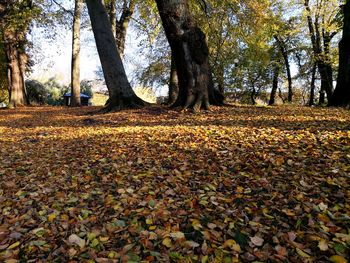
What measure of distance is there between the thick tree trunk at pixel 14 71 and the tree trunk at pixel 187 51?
528 inches

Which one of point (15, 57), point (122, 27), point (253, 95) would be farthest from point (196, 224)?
point (253, 95)

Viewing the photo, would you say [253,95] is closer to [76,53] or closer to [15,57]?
[76,53]

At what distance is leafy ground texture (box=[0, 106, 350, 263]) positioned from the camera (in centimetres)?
288

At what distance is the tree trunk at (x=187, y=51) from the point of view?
8.67 m

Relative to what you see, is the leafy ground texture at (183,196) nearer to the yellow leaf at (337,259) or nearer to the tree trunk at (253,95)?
the yellow leaf at (337,259)

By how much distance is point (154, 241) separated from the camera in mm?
3014

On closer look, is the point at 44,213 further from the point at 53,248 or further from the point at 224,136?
the point at 224,136

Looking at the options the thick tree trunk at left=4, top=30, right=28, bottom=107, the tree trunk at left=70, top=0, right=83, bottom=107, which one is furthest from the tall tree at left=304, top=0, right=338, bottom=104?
the thick tree trunk at left=4, top=30, right=28, bottom=107

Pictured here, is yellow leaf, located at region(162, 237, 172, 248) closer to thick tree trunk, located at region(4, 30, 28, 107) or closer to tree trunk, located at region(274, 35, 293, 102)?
thick tree trunk, located at region(4, 30, 28, 107)

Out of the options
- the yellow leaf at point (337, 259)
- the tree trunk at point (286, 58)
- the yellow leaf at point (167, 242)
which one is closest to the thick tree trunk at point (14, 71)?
the yellow leaf at point (167, 242)

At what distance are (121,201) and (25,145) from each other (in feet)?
13.8

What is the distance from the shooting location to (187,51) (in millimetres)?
8891

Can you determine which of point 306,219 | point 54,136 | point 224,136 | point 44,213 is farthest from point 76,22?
point 306,219

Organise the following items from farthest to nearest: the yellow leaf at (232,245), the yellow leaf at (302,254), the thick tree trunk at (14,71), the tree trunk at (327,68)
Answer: the thick tree trunk at (14,71) → the tree trunk at (327,68) → the yellow leaf at (232,245) → the yellow leaf at (302,254)
